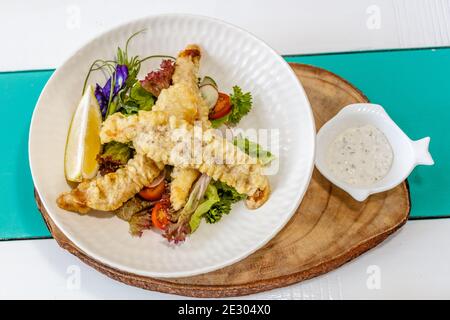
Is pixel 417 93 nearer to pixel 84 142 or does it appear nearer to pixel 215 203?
pixel 215 203

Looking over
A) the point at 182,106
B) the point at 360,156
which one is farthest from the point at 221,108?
the point at 360,156

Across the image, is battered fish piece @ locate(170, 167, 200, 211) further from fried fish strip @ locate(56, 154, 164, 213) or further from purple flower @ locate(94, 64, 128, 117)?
purple flower @ locate(94, 64, 128, 117)

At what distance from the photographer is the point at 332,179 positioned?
10.4 ft

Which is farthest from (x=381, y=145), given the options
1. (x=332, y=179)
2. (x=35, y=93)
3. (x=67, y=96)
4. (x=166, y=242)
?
(x=35, y=93)

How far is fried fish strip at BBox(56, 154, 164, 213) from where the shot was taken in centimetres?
304

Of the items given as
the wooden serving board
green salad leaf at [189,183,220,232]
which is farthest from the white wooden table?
green salad leaf at [189,183,220,232]

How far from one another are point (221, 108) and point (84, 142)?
3.21ft

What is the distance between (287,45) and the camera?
164 inches

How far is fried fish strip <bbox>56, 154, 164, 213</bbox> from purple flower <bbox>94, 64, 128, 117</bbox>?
20.4 inches

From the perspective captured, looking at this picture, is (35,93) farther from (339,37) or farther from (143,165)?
(339,37)

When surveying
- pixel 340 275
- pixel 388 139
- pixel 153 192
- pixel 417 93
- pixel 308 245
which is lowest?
pixel 340 275

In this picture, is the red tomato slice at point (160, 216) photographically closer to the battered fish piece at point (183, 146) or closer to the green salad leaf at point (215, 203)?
the green salad leaf at point (215, 203)

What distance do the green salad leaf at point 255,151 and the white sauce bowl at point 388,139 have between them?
338mm

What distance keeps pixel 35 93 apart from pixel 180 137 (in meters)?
1.69
